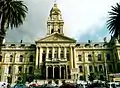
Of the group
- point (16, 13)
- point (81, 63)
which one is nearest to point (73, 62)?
point (81, 63)

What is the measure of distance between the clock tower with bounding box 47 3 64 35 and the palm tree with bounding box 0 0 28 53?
152 ft

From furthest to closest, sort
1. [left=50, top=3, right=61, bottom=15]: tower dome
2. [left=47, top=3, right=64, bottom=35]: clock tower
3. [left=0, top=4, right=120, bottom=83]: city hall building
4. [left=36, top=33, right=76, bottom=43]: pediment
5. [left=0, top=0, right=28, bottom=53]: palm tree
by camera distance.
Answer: [left=50, top=3, right=61, bottom=15]: tower dome, [left=47, top=3, right=64, bottom=35]: clock tower, [left=36, top=33, right=76, bottom=43]: pediment, [left=0, top=4, right=120, bottom=83]: city hall building, [left=0, top=0, right=28, bottom=53]: palm tree

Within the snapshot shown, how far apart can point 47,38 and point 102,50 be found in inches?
810

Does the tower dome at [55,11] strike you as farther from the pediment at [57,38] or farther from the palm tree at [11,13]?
the palm tree at [11,13]

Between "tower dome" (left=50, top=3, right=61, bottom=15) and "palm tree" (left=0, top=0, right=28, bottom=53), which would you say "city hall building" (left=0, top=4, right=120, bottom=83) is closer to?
"tower dome" (left=50, top=3, right=61, bottom=15)

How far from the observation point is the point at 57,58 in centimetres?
6969

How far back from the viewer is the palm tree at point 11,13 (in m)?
31.1

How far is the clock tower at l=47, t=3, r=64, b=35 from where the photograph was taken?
80188 mm

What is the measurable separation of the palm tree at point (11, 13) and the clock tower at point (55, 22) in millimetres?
46218

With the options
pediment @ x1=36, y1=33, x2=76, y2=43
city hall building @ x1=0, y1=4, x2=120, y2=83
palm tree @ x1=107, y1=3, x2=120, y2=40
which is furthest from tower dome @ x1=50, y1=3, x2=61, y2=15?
palm tree @ x1=107, y1=3, x2=120, y2=40

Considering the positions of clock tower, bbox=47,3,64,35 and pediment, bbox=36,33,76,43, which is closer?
pediment, bbox=36,33,76,43

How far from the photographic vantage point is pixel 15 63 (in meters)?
73.8

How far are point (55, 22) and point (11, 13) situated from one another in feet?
164

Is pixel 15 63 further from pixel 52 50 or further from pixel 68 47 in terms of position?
pixel 68 47
